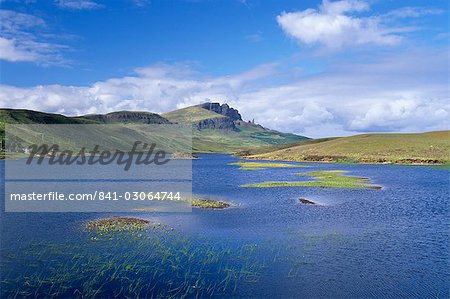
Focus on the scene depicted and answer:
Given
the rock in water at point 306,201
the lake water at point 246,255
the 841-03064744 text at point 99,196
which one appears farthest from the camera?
the 841-03064744 text at point 99,196

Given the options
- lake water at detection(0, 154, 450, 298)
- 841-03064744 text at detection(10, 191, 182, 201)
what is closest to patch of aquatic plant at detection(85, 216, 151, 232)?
lake water at detection(0, 154, 450, 298)

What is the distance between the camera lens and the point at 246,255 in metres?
39.1

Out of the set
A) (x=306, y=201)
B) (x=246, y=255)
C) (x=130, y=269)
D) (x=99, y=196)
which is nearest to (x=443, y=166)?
(x=306, y=201)

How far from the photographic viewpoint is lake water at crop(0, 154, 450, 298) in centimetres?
3084

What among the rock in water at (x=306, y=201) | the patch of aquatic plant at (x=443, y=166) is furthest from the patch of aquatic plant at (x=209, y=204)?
the patch of aquatic plant at (x=443, y=166)

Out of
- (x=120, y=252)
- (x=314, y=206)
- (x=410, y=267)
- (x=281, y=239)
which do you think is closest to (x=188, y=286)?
(x=120, y=252)

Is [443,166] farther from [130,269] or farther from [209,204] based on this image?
[130,269]

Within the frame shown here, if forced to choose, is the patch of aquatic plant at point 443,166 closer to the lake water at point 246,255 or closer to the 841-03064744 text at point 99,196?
the lake water at point 246,255

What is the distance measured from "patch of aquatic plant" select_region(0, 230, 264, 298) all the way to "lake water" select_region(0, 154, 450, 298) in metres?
0.10

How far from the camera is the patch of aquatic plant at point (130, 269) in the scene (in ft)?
98.8

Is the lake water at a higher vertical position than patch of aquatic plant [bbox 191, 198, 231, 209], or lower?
lower

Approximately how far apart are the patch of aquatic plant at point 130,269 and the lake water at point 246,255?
10 cm

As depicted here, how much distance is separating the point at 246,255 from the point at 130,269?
39.2 ft

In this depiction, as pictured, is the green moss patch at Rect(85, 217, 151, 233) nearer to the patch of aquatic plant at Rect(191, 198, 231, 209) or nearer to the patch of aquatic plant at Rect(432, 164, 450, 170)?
the patch of aquatic plant at Rect(191, 198, 231, 209)
